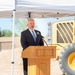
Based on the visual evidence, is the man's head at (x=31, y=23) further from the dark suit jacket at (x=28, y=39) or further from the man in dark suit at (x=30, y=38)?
the dark suit jacket at (x=28, y=39)

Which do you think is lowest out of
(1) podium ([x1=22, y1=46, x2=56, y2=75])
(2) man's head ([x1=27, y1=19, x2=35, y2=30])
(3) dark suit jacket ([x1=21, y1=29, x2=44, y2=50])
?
→ (1) podium ([x1=22, y1=46, x2=56, y2=75])

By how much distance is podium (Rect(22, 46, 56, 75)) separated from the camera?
7.04 m

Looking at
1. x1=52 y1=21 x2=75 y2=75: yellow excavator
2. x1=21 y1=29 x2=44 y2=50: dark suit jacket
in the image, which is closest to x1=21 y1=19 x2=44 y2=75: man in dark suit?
x1=21 y1=29 x2=44 y2=50: dark suit jacket

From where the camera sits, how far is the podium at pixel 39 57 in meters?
7.04

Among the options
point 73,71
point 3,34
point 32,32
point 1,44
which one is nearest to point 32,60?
point 32,32

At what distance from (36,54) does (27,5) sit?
1.07 m

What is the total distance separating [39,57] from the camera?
7.06 metres

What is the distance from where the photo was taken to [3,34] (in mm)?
46969

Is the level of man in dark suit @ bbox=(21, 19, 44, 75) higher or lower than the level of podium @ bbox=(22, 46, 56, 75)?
higher

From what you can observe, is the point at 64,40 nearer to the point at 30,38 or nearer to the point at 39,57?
the point at 30,38

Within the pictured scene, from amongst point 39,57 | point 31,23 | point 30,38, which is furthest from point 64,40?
point 39,57

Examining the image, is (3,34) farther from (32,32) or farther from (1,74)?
(32,32)

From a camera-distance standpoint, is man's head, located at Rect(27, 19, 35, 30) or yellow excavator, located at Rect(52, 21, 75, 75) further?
yellow excavator, located at Rect(52, 21, 75, 75)

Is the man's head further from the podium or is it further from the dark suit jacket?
the podium
